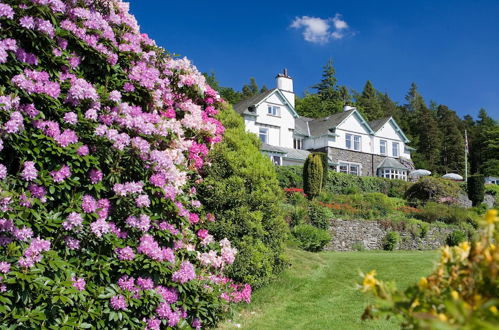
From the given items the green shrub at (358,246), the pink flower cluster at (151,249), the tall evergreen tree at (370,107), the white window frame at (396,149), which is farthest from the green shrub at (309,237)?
the tall evergreen tree at (370,107)

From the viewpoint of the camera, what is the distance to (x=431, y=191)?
29312 mm

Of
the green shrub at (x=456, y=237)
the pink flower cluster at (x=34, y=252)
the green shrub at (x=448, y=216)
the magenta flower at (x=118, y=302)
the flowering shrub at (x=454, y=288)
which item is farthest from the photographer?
the green shrub at (x=448, y=216)

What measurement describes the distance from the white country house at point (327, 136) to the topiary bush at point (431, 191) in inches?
370

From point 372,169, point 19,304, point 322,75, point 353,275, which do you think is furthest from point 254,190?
point 322,75

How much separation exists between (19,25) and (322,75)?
2841 inches

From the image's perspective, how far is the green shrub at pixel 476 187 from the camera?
102 ft

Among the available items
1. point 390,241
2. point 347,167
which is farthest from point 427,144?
point 390,241

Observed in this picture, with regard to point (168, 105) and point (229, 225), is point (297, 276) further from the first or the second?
point (168, 105)

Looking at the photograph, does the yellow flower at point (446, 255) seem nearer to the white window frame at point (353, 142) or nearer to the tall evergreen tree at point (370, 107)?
the white window frame at point (353, 142)

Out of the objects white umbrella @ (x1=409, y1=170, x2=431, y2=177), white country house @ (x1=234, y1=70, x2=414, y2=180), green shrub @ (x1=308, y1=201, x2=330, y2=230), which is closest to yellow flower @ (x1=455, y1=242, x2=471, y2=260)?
green shrub @ (x1=308, y1=201, x2=330, y2=230)

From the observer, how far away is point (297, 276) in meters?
9.34

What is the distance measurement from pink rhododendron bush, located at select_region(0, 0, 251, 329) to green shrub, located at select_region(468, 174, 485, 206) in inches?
1184

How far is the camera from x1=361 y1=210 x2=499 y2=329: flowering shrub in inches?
65.9

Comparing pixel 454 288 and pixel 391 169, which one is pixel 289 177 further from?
pixel 454 288
